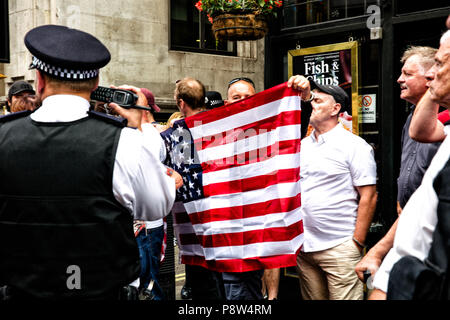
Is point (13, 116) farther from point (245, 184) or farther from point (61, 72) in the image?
point (245, 184)

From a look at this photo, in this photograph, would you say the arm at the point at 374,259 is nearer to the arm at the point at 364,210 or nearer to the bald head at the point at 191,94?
the arm at the point at 364,210

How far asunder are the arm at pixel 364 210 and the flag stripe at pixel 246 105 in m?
0.96

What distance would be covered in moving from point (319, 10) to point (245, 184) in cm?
269

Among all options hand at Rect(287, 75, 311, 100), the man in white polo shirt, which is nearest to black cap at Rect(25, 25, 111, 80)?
hand at Rect(287, 75, 311, 100)

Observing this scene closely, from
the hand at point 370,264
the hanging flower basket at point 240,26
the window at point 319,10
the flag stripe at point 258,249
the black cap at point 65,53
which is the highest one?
the window at point 319,10

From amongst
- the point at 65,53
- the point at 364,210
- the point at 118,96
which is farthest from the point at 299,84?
the point at 65,53

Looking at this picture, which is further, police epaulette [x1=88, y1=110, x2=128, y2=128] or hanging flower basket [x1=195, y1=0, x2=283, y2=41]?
hanging flower basket [x1=195, y1=0, x2=283, y2=41]

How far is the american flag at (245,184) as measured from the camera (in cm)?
407

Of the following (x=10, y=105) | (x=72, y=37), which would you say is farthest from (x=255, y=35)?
(x=72, y=37)

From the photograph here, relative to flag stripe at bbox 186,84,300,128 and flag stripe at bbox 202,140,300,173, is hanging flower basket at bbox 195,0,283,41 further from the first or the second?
flag stripe at bbox 202,140,300,173

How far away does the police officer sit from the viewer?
2.39 m

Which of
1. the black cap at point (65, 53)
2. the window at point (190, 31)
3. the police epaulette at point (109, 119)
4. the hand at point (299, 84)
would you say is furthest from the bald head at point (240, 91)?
the window at point (190, 31)

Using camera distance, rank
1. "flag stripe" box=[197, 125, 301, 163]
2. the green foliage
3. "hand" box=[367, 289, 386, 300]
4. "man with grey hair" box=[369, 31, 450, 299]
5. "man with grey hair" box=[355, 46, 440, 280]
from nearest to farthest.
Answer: "man with grey hair" box=[369, 31, 450, 299] < "hand" box=[367, 289, 386, 300] < "man with grey hair" box=[355, 46, 440, 280] < "flag stripe" box=[197, 125, 301, 163] < the green foliage
